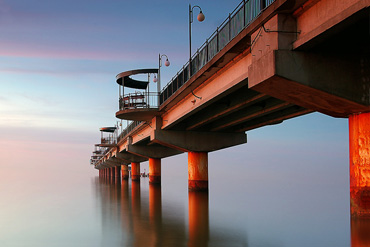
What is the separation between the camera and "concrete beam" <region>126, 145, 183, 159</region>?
59.8 meters

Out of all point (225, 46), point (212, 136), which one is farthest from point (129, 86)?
point (225, 46)

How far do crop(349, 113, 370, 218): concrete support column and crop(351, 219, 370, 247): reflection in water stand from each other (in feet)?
0.92

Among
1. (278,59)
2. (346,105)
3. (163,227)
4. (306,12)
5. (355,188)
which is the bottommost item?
(163,227)

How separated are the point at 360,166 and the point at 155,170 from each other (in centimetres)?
4753

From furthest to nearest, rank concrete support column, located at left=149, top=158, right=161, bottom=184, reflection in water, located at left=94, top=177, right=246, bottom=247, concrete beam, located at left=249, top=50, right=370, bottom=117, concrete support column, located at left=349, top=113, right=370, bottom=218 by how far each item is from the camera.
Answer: concrete support column, located at left=149, top=158, right=161, bottom=184 → concrete support column, located at left=349, top=113, right=370, bottom=218 → reflection in water, located at left=94, top=177, right=246, bottom=247 → concrete beam, located at left=249, top=50, right=370, bottom=117

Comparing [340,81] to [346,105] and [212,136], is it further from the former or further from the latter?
[212,136]

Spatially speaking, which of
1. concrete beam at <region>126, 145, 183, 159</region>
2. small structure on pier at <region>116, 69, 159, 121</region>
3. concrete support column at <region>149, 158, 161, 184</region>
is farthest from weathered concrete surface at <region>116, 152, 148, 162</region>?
small structure on pier at <region>116, 69, 159, 121</region>

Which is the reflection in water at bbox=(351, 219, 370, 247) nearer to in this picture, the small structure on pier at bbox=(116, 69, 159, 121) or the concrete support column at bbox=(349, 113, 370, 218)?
the concrete support column at bbox=(349, 113, 370, 218)

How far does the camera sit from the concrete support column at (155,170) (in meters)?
62.1

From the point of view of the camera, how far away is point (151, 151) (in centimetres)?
6034

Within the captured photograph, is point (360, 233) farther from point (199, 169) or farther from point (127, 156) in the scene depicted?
point (127, 156)

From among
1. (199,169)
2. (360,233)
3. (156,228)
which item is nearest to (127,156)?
Answer: (199,169)

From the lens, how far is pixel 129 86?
43.9 m

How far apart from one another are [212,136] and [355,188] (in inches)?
884
